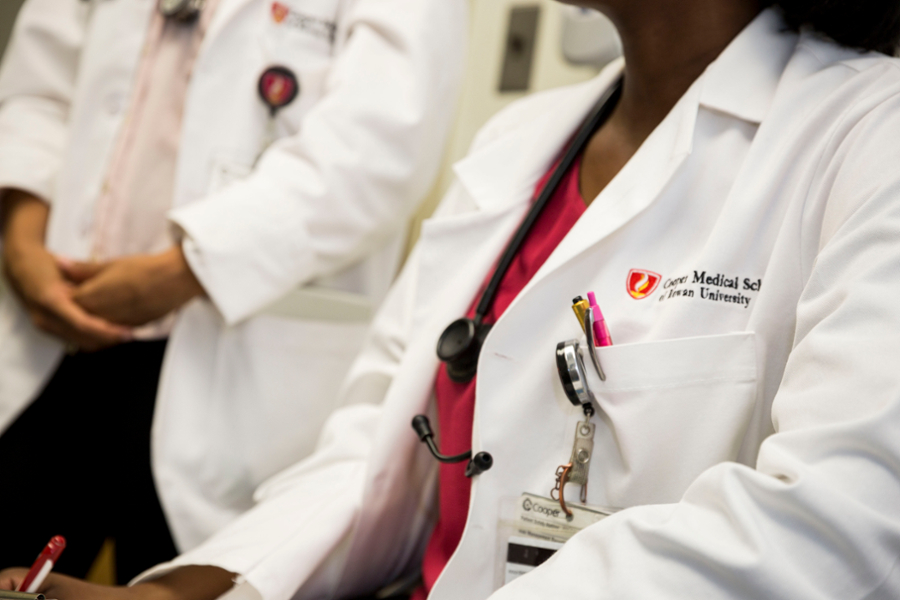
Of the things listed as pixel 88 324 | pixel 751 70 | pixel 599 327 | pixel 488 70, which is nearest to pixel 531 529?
pixel 599 327

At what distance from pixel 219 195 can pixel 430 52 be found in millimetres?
415

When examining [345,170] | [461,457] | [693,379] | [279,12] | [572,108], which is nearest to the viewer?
[693,379]

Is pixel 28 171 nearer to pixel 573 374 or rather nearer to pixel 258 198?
pixel 258 198

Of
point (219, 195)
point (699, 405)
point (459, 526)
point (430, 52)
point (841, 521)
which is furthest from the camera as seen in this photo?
point (430, 52)

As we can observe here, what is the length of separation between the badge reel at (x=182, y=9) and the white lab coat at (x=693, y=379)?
0.60 meters

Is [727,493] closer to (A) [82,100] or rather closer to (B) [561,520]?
(B) [561,520]

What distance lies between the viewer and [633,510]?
0.50m

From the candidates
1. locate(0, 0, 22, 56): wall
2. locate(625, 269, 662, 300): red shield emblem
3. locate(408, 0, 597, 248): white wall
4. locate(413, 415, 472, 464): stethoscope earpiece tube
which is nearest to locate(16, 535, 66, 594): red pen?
locate(413, 415, 472, 464): stethoscope earpiece tube

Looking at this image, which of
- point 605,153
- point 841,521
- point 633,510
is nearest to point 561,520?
point 633,510

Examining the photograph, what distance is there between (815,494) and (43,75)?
1440 mm

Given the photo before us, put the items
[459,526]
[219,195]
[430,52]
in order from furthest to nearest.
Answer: [430,52], [219,195], [459,526]

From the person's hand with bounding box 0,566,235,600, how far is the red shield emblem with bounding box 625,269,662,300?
528mm

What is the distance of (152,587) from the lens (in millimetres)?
726

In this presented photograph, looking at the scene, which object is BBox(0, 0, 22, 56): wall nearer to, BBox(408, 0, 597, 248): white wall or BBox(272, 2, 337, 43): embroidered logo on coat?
BBox(272, 2, 337, 43): embroidered logo on coat
